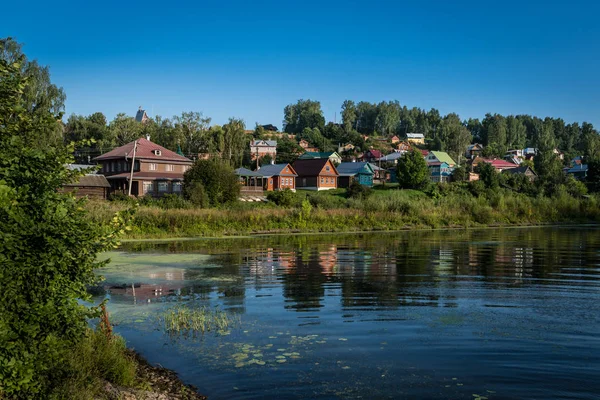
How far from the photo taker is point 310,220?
2028 inches

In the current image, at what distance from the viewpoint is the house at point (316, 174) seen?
96.4m

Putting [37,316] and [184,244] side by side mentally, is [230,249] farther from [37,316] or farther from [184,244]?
[37,316]

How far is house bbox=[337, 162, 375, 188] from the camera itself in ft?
345

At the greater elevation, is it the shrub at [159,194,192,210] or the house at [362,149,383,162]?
the house at [362,149,383,162]

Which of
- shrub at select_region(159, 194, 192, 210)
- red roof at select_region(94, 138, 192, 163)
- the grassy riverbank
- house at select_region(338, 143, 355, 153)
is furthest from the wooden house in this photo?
house at select_region(338, 143, 355, 153)

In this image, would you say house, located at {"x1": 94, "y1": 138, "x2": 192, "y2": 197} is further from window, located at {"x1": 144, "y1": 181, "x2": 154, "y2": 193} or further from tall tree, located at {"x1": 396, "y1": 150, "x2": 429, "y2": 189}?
tall tree, located at {"x1": 396, "y1": 150, "x2": 429, "y2": 189}

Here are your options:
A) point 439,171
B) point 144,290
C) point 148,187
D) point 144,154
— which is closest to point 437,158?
point 439,171

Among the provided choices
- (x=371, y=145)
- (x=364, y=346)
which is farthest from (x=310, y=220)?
(x=371, y=145)

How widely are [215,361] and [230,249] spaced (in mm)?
23745

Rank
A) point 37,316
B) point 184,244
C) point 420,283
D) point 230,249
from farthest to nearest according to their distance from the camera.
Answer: point 184,244, point 230,249, point 420,283, point 37,316

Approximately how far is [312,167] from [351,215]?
45.2 m

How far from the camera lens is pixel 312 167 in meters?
97.9

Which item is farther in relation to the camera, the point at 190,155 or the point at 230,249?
the point at 190,155

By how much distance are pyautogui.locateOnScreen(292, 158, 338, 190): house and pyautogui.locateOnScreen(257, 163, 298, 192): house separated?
406cm
